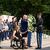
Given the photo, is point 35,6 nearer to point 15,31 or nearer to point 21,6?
point 21,6

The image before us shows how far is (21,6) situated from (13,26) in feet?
60.8

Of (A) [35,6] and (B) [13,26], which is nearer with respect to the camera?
(B) [13,26]

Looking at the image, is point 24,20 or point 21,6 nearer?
point 24,20

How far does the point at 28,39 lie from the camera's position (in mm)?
16656

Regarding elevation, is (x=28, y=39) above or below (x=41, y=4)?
below

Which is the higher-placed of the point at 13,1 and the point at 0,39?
the point at 13,1

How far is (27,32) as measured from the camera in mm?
16500

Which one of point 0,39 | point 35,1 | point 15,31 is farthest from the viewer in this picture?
point 35,1

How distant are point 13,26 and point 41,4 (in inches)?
741

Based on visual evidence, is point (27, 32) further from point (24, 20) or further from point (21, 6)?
point (21, 6)

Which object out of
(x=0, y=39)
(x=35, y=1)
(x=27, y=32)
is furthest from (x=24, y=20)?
(x=35, y=1)

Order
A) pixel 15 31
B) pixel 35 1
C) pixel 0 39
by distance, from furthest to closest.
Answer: pixel 35 1 → pixel 0 39 → pixel 15 31

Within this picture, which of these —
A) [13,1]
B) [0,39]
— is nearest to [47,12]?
[13,1]

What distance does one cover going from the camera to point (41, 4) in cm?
3531
